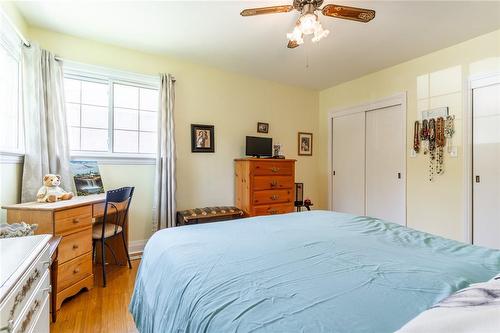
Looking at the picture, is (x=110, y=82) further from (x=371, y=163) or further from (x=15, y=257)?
(x=371, y=163)

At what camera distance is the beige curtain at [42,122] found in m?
2.22

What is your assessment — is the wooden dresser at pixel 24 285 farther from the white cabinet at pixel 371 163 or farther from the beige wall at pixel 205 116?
the white cabinet at pixel 371 163

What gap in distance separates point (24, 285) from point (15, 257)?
0.35 ft

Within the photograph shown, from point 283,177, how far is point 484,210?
225 cm

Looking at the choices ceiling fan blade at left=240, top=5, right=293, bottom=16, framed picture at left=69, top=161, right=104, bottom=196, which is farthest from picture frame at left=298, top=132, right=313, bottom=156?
framed picture at left=69, top=161, right=104, bottom=196

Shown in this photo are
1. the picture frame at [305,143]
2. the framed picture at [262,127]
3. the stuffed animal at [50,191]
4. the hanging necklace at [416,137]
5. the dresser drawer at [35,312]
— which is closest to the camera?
the dresser drawer at [35,312]

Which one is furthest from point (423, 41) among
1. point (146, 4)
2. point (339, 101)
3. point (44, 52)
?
point (44, 52)

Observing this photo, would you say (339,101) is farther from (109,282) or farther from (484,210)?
(109,282)

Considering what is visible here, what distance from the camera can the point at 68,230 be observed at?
192 cm

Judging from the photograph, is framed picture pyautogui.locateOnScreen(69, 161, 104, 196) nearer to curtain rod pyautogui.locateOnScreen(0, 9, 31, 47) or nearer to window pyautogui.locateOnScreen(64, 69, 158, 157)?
window pyautogui.locateOnScreen(64, 69, 158, 157)

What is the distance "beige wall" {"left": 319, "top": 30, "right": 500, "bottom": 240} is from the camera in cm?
265

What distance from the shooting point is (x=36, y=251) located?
89cm

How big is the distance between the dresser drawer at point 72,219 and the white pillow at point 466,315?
86.6 inches

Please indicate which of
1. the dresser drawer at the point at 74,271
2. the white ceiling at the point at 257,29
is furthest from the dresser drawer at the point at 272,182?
the dresser drawer at the point at 74,271
